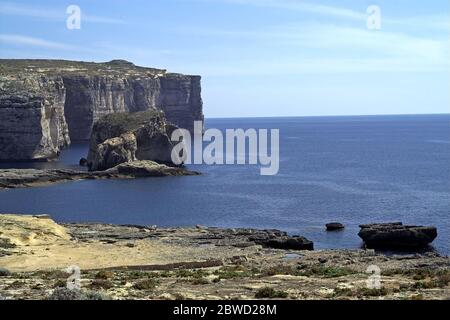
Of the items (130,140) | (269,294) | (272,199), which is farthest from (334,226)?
(130,140)

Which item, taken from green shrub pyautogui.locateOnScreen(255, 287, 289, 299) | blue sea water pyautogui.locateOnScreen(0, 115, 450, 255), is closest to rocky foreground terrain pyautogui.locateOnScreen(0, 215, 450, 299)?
green shrub pyautogui.locateOnScreen(255, 287, 289, 299)

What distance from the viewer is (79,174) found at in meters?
111

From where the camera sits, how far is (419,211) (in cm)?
7631

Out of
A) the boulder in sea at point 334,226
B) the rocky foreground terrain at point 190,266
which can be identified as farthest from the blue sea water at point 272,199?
the rocky foreground terrain at point 190,266

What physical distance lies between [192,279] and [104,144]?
291 feet

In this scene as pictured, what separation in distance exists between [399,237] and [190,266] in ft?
75.0

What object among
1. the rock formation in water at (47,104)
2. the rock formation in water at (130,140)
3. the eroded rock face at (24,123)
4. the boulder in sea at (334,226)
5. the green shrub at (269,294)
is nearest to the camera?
the green shrub at (269,294)

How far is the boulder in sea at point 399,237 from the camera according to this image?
5716 centimetres

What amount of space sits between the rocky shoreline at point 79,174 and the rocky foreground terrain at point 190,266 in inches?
1597

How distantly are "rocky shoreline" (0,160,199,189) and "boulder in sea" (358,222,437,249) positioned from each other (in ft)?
199

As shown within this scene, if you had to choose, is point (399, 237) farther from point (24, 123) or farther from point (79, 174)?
point (24, 123)

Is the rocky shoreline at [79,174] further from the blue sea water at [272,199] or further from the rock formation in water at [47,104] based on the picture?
the rock formation in water at [47,104]

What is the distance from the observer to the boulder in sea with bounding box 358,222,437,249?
5716 centimetres
